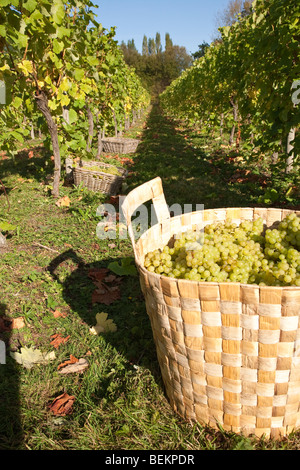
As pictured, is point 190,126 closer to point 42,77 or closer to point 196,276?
point 42,77

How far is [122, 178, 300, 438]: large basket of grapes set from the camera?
1.20 meters

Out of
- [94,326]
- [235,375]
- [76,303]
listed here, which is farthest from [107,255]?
[235,375]

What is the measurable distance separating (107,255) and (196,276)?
2.15 meters

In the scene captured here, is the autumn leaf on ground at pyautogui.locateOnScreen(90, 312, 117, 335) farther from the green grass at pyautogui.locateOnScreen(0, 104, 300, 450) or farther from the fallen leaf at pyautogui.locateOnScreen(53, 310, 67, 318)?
the fallen leaf at pyautogui.locateOnScreen(53, 310, 67, 318)

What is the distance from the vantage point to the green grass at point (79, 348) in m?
1.60

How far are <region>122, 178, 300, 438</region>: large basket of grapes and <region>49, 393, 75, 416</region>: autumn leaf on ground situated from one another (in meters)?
0.64

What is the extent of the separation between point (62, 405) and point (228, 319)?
4.24ft

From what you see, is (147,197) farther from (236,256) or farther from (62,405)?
(62,405)

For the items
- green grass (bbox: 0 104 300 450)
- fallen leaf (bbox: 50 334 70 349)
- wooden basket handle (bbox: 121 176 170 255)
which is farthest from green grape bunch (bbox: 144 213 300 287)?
fallen leaf (bbox: 50 334 70 349)

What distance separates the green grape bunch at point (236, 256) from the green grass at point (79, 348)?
0.79 metres

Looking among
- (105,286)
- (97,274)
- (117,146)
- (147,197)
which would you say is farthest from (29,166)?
(147,197)

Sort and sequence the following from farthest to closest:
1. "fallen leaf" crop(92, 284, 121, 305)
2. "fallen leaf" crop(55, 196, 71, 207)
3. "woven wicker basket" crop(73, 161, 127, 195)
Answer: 1. "woven wicker basket" crop(73, 161, 127, 195)
2. "fallen leaf" crop(55, 196, 71, 207)
3. "fallen leaf" crop(92, 284, 121, 305)

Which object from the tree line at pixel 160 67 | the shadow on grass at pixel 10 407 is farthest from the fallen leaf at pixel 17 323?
the tree line at pixel 160 67

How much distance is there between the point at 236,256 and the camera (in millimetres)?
1682
